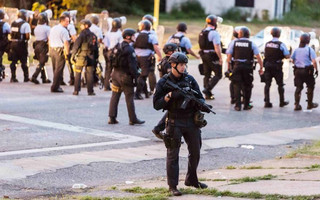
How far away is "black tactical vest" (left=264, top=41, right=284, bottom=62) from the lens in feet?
69.9

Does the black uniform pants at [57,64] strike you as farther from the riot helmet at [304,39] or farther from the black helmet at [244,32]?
the riot helmet at [304,39]

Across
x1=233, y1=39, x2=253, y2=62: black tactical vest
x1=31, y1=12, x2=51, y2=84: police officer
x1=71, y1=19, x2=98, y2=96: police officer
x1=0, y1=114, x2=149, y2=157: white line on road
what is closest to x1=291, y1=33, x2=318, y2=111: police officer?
x1=233, y1=39, x2=253, y2=62: black tactical vest

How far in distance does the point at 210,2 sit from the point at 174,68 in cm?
5138

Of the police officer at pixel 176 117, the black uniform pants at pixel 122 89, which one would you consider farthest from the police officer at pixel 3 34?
the police officer at pixel 176 117

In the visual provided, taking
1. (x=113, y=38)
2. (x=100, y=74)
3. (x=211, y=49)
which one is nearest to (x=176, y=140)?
(x=211, y=49)

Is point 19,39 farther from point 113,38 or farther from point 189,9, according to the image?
point 189,9

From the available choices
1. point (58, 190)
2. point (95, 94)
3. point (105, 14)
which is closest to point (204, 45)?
point (95, 94)

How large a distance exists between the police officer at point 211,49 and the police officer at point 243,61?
48.9 inches

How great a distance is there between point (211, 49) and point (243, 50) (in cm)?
195

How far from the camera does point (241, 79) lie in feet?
69.4

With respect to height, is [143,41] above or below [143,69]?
above

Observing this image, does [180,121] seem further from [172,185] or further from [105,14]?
[105,14]

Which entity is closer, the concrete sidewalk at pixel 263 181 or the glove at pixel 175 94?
the glove at pixel 175 94

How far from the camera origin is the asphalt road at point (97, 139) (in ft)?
41.3
